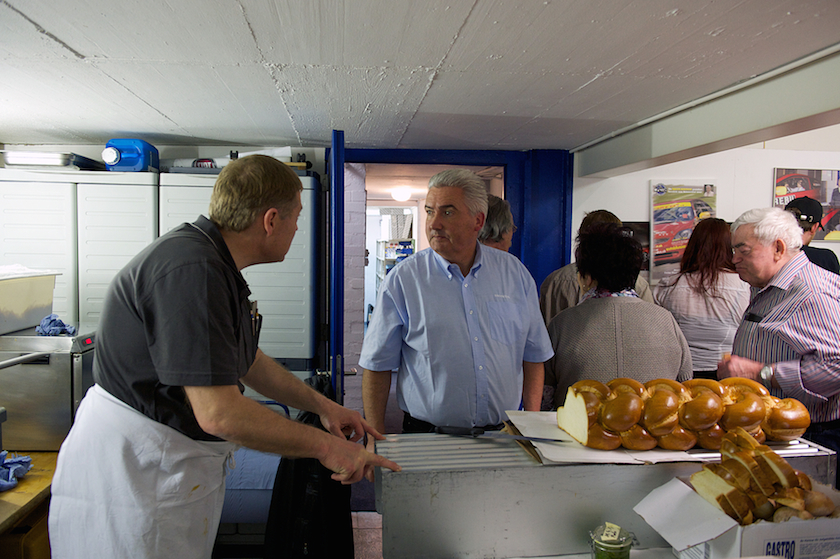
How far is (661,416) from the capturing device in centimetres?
103

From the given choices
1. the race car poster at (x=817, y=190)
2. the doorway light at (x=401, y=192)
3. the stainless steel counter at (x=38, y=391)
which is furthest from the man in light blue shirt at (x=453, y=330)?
the doorway light at (x=401, y=192)

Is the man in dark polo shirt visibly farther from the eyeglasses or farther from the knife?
Answer: the eyeglasses

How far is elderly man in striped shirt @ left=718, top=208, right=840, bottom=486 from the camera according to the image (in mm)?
1728

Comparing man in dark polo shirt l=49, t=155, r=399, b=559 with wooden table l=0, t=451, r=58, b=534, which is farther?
wooden table l=0, t=451, r=58, b=534

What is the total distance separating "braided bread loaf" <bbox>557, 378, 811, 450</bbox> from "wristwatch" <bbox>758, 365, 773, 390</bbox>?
741 mm

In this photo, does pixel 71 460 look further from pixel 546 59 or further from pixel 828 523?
pixel 546 59

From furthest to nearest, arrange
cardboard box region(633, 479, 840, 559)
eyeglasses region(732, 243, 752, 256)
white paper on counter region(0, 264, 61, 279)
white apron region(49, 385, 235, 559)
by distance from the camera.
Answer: white paper on counter region(0, 264, 61, 279), eyeglasses region(732, 243, 752, 256), white apron region(49, 385, 235, 559), cardboard box region(633, 479, 840, 559)

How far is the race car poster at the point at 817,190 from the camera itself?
11.1 ft

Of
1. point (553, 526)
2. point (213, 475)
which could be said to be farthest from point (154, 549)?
point (553, 526)

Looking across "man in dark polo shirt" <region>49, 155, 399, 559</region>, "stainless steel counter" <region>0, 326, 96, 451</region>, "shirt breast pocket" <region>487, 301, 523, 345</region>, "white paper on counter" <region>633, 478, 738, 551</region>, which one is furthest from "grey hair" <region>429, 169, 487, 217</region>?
"stainless steel counter" <region>0, 326, 96, 451</region>

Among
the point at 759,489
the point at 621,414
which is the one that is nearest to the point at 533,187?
the point at 621,414

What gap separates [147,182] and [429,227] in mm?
2054

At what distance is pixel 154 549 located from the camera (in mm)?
1312

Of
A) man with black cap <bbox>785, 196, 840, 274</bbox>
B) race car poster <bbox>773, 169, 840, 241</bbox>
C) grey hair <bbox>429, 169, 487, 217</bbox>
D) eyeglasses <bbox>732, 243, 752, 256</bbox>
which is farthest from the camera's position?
race car poster <bbox>773, 169, 840, 241</bbox>
